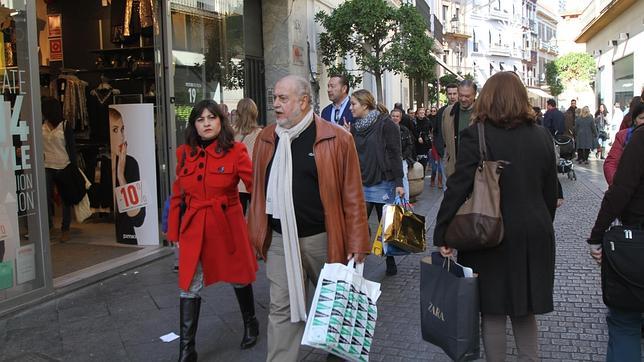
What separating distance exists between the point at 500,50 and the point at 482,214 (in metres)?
69.5

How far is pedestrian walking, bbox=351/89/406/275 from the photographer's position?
6336 mm

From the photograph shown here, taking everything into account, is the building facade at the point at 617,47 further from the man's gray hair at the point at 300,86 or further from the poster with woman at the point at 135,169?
the man's gray hair at the point at 300,86

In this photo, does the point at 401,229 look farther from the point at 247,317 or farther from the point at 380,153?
the point at 247,317

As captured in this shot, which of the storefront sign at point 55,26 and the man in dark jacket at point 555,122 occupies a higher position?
the storefront sign at point 55,26

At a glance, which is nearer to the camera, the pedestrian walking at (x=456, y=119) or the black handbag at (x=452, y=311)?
the black handbag at (x=452, y=311)

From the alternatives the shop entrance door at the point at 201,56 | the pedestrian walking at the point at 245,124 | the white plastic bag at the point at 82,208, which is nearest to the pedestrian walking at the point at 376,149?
the pedestrian walking at the point at 245,124

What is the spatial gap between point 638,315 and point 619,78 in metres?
26.3

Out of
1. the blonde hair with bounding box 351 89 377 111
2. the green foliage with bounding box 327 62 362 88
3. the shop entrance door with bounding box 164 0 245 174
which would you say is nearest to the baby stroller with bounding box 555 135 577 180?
the green foliage with bounding box 327 62 362 88

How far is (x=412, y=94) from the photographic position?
Result: 93.1 ft

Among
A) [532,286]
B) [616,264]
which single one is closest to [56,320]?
[532,286]

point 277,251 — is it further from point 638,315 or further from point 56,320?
point 56,320

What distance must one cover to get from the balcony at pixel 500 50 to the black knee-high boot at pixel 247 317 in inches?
2608

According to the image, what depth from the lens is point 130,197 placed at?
7.70 m

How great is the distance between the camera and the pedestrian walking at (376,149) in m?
6.34
